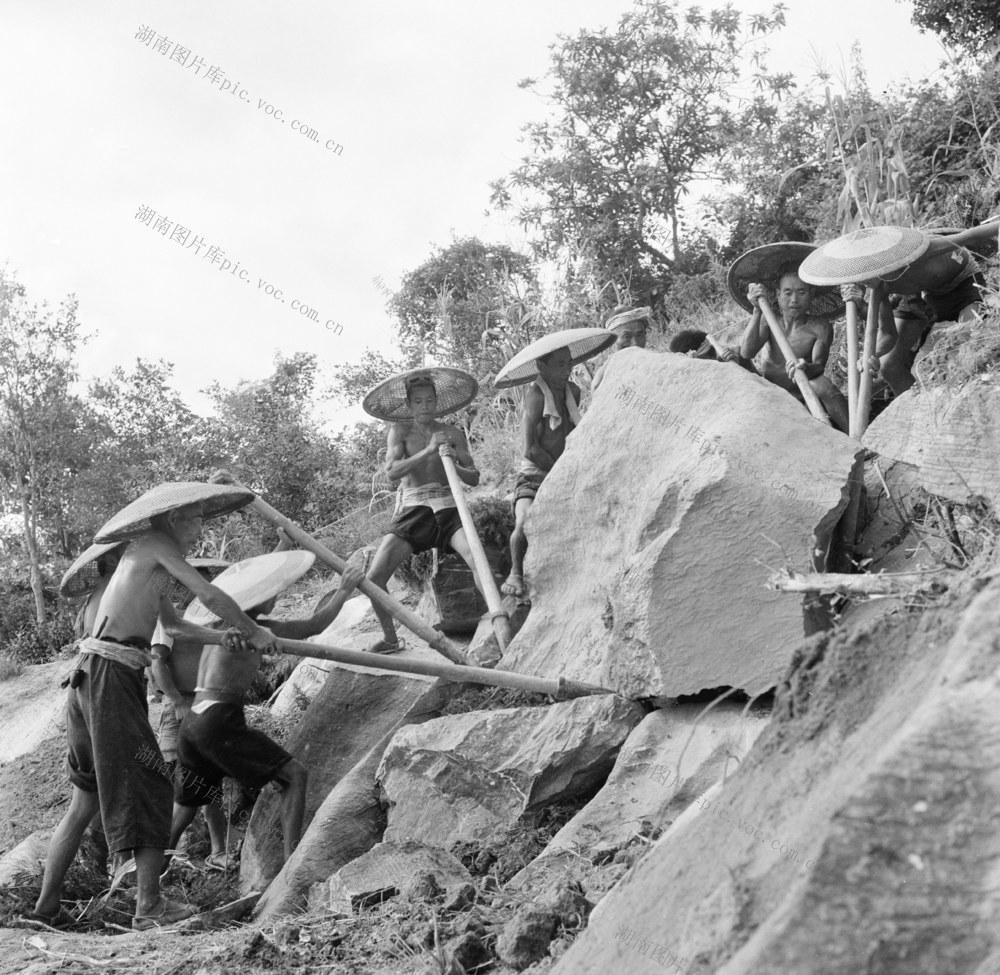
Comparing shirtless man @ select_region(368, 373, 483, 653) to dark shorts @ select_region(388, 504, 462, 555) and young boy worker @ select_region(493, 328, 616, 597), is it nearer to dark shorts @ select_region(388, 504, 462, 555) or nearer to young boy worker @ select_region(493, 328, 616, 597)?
dark shorts @ select_region(388, 504, 462, 555)

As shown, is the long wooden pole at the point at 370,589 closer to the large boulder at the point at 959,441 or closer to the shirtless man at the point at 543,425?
the shirtless man at the point at 543,425

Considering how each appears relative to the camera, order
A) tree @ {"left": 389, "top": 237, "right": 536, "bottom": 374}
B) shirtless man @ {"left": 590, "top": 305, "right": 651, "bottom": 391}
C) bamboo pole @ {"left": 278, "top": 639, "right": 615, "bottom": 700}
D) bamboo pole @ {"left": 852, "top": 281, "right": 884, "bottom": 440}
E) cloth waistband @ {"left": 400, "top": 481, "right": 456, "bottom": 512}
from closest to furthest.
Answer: bamboo pole @ {"left": 278, "top": 639, "right": 615, "bottom": 700}, bamboo pole @ {"left": 852, "top": 281, "right": 884, "bottom": 440}, cloth waistband @ {"left": 400, "top": 481, "right": 456, "bottom": 512}, shirtless man @ {"left": 590, "top": 305, "right": 651, "bottom": 391}, tree @ {"left": 389, "top": 237, "right": 536, "bottom": 374}

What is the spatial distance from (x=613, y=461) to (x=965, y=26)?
8.35 m

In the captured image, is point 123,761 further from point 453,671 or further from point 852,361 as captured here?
point 852,361

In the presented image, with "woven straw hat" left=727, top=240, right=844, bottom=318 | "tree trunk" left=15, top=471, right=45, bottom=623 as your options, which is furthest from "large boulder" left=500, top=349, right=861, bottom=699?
"tree trunk" left=15, top=471, right=45, bottom=623

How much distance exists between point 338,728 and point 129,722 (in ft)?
4.71

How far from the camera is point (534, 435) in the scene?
6.42 m

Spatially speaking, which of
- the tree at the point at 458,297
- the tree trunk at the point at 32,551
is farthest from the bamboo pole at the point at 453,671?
the tree trunk at the point at 32,551

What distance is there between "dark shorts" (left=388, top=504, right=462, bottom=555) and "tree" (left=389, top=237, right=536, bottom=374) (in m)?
6.53

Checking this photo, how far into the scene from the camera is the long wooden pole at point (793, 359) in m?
5.97

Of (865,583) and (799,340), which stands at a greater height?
(799,340)

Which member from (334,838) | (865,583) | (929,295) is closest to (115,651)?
(334,838)

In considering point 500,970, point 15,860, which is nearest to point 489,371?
point 15,860

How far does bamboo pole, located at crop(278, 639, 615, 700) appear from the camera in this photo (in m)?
4.96
